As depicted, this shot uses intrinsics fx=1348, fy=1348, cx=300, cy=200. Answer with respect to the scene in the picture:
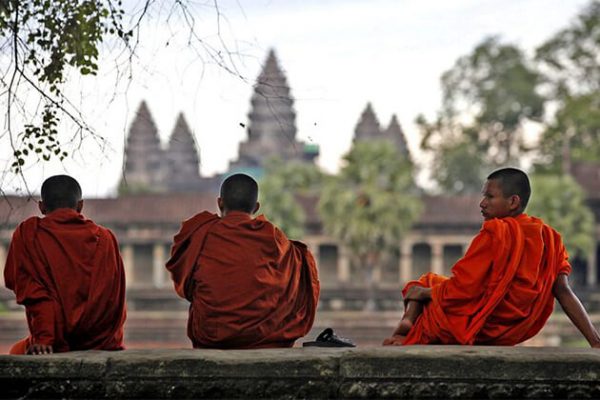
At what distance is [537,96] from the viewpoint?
47781 mm

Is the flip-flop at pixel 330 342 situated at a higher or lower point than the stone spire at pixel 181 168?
lower

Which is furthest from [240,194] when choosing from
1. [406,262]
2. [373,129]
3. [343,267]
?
[373,129]

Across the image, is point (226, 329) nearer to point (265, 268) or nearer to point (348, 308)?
point (265, 268)

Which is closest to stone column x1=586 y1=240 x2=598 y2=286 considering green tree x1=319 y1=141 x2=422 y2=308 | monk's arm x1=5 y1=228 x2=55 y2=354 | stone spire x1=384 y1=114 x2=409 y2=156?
green tree x1=319 y1=141 x2=422 y2=308

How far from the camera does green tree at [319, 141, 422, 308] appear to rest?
130 ft

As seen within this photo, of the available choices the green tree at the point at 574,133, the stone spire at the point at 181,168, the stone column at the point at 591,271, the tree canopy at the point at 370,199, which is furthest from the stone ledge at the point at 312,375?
the stone spire at the point at 181,168

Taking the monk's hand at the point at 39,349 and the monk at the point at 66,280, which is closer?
the monk's hand at the point at 39,349

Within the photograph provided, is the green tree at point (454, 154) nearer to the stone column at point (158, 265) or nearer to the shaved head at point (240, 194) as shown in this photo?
the stone column at point (158, 265)

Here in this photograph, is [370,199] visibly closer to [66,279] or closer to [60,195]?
[60,195]

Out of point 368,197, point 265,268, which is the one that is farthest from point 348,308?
point 265,268

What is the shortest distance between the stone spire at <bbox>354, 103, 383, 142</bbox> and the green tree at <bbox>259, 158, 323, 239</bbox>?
49.0ft

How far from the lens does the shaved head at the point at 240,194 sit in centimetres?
553

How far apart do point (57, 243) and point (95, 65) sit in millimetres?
725

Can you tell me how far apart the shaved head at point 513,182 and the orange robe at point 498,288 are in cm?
16
